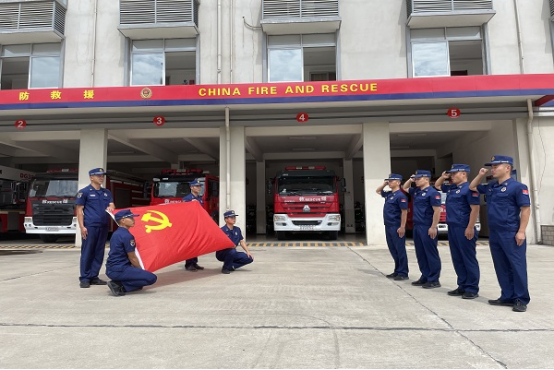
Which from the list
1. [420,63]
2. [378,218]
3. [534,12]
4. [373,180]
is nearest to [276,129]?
[373,180]

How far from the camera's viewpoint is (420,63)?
1390 centimetres

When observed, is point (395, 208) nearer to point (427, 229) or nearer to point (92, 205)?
point (427, 229)

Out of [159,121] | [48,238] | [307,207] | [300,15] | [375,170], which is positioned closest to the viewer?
[375,170]

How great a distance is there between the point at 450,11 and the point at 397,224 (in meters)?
10.3

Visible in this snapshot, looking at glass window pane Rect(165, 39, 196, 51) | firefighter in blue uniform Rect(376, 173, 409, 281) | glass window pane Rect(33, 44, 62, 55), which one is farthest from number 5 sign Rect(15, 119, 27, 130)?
firefighter in blue uniform Rect(376, 173, 409, 281)

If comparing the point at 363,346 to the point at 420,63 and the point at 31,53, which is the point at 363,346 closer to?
the point at 420,63

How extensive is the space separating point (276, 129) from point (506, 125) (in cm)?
808

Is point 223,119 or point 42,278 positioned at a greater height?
point 223,119

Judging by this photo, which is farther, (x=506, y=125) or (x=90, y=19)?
(x=90, y=19)

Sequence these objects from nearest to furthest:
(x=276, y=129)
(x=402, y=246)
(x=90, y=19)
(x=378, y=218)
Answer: (x=402, y=246)
(x=378, y=218)
(x=276, y=129)
(x=90, y=19)

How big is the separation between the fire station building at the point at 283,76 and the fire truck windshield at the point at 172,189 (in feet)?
5.55

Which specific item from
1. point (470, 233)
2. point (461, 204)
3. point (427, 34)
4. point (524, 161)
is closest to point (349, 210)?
point (524, 161)

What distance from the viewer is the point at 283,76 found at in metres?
14.3

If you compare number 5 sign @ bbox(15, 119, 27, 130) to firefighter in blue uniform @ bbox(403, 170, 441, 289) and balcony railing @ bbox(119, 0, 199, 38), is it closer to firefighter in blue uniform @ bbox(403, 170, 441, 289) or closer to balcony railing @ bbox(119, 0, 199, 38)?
balcony railing @ bbox(119, 0, 199, 38)
